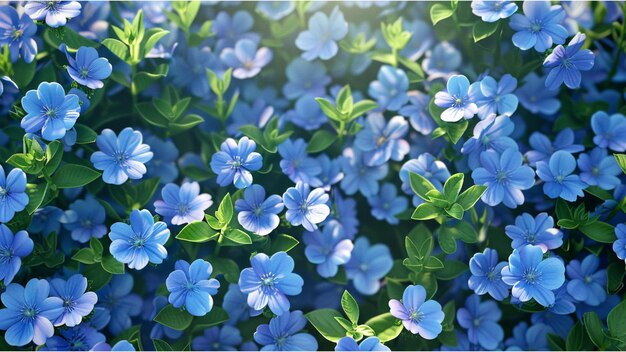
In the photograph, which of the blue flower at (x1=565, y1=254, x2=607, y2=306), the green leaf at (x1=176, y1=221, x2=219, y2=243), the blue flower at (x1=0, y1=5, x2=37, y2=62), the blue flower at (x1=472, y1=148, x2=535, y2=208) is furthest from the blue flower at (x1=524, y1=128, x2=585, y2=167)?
the blue flower at (x1=0, y1=5, x2=37, y2=62)

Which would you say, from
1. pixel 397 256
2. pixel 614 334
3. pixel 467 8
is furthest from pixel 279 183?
pixel 614 334

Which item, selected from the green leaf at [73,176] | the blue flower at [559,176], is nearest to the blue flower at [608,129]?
the blue flower at [559,176]

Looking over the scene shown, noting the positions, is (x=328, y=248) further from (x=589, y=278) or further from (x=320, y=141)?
(x=589, y=278)

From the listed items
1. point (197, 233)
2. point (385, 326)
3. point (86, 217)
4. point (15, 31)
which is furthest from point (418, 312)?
point (15, 31)

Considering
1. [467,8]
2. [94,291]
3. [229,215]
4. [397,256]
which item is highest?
[467,8]

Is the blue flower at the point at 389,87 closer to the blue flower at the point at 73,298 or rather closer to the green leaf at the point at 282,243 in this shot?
the green leaf at the point at 282,243

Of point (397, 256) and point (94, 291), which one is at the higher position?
point (94, 291)

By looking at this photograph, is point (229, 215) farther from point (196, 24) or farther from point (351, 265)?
point (196, 24)

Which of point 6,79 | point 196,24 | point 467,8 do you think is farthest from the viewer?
point 196,24

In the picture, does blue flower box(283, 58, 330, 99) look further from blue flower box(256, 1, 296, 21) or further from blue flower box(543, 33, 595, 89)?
blue flower box(543, 33, 595, 89)
